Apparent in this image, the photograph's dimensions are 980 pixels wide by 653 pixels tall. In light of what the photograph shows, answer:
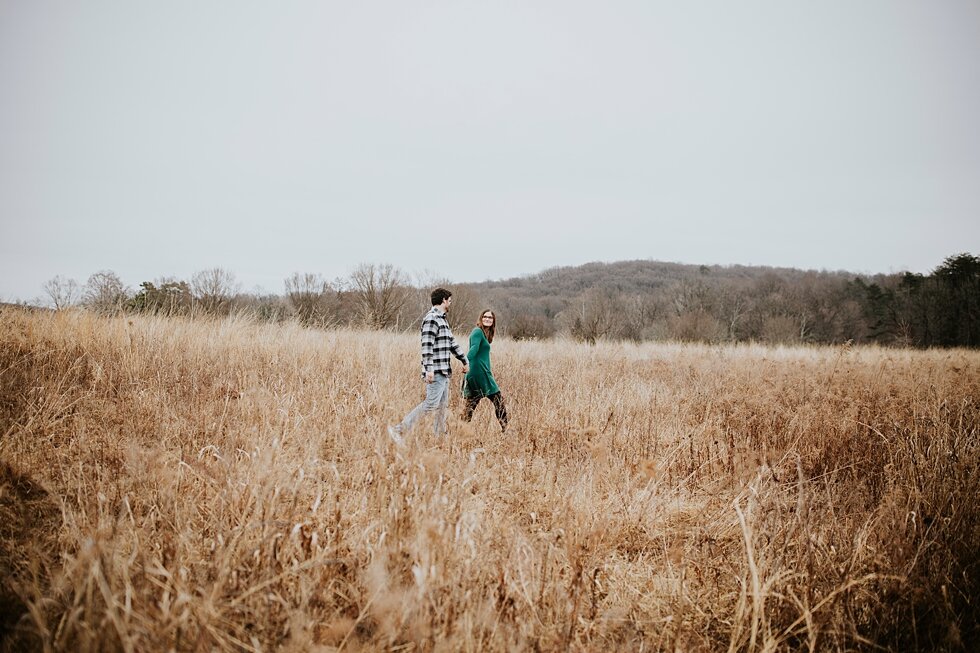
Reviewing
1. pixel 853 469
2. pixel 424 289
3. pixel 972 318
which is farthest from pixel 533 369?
pixel 972 318

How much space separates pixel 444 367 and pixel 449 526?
294 centimetres

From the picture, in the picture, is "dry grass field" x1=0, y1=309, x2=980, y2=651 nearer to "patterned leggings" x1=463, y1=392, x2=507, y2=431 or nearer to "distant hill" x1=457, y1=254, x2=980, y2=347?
"patterned leggings" x1=463, y1=392, x2=507, y2=431

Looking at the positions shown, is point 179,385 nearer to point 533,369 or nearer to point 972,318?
point 533,369

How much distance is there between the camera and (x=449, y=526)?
1955mm

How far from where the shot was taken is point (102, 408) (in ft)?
13.1

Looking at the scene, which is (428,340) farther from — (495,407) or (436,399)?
(495,407)

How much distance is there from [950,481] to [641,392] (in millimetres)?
4190

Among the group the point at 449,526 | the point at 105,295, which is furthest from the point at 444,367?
the point at 105,295

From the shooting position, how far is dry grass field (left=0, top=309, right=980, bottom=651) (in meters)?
1.54

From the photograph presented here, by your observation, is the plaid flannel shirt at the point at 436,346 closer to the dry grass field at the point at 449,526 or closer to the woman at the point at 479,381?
the woman at the point at 479,381

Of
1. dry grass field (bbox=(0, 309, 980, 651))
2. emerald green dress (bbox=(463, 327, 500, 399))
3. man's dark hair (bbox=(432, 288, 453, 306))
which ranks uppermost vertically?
man's dark hair (bbox=(432, 288, 453, 306))

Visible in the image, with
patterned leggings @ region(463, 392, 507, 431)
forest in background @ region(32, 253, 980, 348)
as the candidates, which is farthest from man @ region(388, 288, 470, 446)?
forest in background @ region(32, 253, 980, 348)

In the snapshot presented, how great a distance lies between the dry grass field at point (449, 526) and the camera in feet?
5.07

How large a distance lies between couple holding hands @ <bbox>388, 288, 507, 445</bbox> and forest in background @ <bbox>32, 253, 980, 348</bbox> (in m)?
6.13
